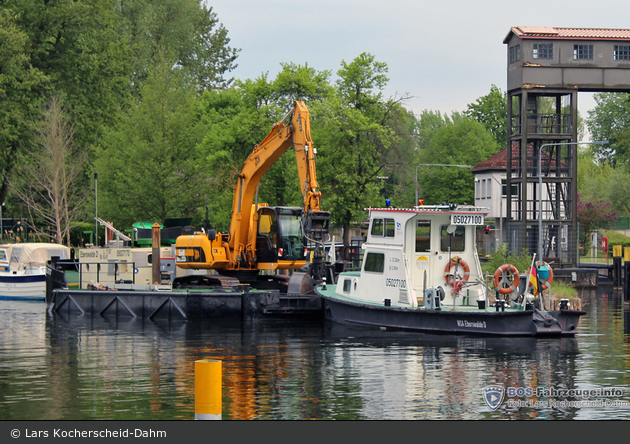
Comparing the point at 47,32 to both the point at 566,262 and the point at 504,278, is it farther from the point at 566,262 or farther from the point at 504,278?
the point at 504,278

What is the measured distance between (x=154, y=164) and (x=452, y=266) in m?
31.0

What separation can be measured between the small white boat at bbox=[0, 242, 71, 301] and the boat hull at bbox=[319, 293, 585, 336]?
21153 millimetres

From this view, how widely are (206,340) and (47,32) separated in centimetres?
4431

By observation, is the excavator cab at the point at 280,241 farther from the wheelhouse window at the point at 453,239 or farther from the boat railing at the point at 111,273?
the wheelhouse window at the point at 453,239

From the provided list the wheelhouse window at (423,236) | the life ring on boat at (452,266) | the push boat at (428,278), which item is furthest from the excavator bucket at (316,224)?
the life ring on boat at (452,266)

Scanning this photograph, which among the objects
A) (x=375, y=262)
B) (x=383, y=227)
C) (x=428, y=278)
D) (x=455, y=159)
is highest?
(x=455, y=159)

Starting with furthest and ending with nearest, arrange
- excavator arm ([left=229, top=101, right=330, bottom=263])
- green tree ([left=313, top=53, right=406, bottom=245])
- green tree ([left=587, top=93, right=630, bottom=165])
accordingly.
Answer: green tree ([left=587, top=93, right=630, bottom=165]) < green tree ([left=313, top=53, right=406, bottom=245]) < excavator arm ([left=229, top=101, right=330, bottom=263])

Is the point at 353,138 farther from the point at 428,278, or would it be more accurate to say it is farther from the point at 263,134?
the point at 428,278

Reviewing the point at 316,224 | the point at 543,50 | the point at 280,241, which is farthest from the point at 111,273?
the point at 543,50

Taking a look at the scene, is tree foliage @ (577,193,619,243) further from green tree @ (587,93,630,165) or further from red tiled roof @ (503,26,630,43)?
green tree @ (587,93,630,165)

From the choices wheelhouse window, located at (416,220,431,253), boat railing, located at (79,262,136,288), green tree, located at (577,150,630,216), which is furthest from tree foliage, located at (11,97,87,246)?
green tree, located at (577,150,630,216)

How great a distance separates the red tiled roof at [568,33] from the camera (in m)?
53.8

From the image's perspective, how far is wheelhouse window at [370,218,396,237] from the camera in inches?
1099

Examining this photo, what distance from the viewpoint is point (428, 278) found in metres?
27.8
